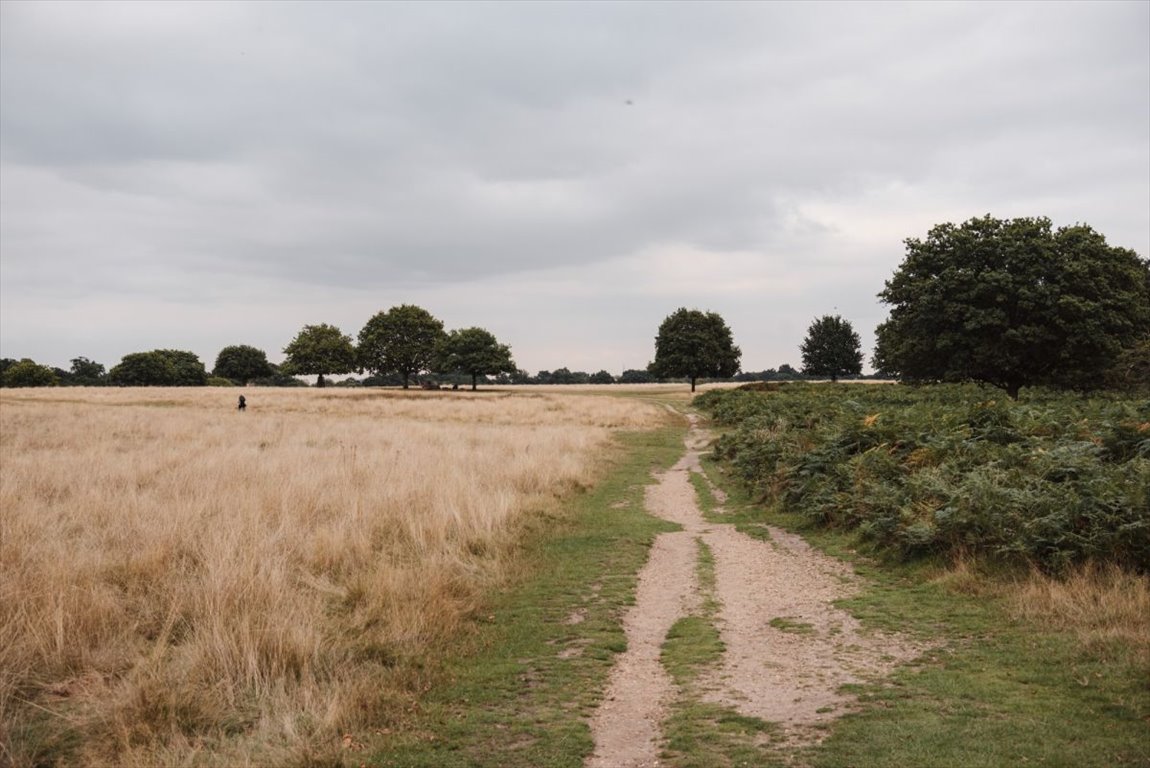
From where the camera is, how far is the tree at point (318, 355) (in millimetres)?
100188

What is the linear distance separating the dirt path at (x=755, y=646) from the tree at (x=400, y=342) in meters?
86.1

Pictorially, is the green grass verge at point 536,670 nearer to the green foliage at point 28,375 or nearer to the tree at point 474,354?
the tree at point 474,354

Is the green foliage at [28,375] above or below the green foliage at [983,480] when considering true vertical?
above

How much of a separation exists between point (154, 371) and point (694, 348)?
9828cm

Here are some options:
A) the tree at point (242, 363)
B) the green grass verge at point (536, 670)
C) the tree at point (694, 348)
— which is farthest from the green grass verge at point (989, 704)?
the tree at point (242, 363)

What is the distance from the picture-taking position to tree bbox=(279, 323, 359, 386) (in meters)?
100

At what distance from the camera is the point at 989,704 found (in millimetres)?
5746

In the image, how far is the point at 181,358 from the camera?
14138cm

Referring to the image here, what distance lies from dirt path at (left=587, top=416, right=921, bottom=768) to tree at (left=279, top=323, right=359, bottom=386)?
9405 cm

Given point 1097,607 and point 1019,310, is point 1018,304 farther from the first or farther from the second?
point 1097,607

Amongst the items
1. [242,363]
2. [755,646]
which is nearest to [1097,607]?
[755,646]

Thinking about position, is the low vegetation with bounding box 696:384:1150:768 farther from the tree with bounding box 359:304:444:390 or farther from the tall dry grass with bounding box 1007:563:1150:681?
the tree with bounding box 359:304:444:390

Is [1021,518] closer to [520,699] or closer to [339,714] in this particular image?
[520,699]

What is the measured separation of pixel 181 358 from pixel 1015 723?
156103mm
